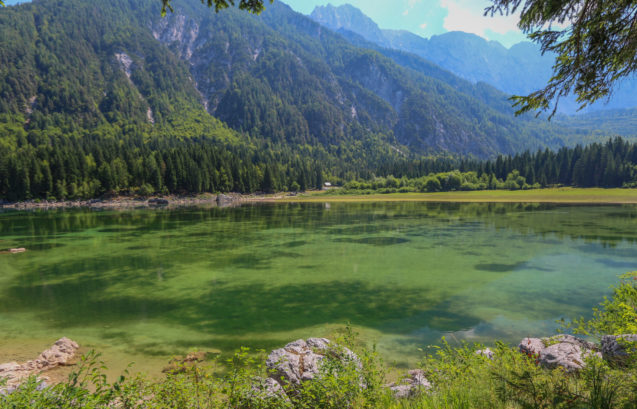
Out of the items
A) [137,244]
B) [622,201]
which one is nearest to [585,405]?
[137,244]

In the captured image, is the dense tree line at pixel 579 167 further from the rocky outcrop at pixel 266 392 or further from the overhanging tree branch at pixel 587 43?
the rocky outcrop at pixel 266 392

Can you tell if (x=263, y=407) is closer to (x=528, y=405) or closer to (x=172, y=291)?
(x=528, y=405)

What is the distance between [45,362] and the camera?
11828mm

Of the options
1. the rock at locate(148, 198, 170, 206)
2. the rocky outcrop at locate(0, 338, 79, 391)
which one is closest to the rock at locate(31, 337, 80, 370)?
the rocky outcrop at locate(0, 338, 79, 391)

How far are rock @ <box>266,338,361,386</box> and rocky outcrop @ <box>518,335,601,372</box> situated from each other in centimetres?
531

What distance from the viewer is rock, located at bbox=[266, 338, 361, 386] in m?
8.94

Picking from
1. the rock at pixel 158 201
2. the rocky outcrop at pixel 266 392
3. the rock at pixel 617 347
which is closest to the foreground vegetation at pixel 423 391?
the rocky outcrop at pixel 266 392

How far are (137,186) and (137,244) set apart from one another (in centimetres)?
10060

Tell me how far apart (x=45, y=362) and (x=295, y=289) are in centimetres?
1254

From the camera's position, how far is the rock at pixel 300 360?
29.3ft

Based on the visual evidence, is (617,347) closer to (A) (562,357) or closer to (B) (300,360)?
(A) (562,357)

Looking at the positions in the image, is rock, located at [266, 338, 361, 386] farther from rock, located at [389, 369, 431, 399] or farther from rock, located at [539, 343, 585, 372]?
rock, located at [539, 343, 585, 372]

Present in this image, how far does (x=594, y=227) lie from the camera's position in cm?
4384

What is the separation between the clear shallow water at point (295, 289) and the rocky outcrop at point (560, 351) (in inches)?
108
